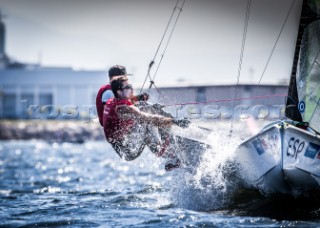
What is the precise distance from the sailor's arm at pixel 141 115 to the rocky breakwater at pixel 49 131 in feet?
131

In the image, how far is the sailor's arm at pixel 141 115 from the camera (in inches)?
335

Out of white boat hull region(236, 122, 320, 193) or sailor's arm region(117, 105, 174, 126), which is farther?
sailor's arm region(117, 105, 174, 126)

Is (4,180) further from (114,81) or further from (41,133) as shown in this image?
(41,133)

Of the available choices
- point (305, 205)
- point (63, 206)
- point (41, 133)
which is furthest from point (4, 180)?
point (41, 133)

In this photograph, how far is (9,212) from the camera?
29.3ft

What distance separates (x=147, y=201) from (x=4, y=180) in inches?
266

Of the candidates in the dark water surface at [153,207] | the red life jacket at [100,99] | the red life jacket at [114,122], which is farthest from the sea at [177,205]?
the red life jacket at [100,99]

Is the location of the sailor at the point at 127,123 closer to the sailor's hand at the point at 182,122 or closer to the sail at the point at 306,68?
the sailor's hand at the point at 182,122

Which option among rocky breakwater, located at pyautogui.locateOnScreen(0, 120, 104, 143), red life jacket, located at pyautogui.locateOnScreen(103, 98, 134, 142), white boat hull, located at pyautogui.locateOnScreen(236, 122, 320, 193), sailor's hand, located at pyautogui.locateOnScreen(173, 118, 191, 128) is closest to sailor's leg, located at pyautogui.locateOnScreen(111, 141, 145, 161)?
red life jacket, located at pyautogui.locateOnScreen(103, 98, 134, 142)

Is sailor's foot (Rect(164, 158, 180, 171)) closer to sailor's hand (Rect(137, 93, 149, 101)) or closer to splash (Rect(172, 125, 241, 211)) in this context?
splash (Rect(172, 125, 241, 211))

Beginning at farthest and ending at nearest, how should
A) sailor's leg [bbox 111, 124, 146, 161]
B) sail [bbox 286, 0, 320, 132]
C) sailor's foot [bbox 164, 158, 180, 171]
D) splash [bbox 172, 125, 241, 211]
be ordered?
1. sailor's foot [bbox 164, 158, 180, 171]
2. sailor's leg [bbox 111, 124, 146, 161]
3. splash [bbox 172, 125, 241, 211]
4. sail [bbox 286, 0, 320, 132]

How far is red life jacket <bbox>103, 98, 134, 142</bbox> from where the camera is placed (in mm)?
8787

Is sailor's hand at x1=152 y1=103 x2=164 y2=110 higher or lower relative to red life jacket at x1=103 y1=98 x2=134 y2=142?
higher

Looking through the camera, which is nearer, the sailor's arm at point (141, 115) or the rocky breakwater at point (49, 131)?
the sailor's arm at point (141, 115)
